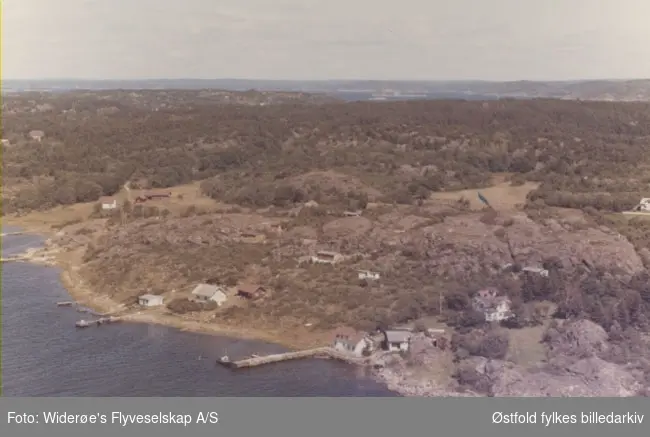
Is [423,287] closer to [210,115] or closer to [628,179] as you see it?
[628,179]

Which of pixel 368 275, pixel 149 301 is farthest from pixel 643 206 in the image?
pixel 149 301

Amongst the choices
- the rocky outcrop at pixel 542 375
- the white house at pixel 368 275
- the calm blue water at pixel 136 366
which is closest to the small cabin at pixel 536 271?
the rocky outcrop at pixel 542 375

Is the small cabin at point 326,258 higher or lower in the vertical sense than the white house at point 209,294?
higher

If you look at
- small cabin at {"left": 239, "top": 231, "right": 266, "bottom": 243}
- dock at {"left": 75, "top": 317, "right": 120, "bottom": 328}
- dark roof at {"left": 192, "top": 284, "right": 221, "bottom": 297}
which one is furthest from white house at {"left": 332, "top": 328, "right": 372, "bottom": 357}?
small cabin at {"left": 239, "top": 231, "right": 266, "bottom": 243}

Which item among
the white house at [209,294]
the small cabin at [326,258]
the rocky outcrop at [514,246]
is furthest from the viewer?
the small cabin at [326,258]

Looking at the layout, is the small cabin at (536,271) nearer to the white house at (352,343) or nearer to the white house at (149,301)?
the white house at (352,343)

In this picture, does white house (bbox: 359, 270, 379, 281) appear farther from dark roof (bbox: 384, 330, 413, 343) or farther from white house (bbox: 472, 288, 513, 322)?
dark roof (bbox: 384, 330, 413, 343)

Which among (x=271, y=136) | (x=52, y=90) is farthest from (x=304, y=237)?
(x=52, y=90)

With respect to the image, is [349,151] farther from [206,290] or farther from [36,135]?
[36,135]
